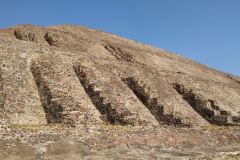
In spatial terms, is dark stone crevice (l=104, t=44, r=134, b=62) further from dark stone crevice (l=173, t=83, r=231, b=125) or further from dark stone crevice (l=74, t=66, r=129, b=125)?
dark stone crevice (l=74, t=66, r=129, b=125)

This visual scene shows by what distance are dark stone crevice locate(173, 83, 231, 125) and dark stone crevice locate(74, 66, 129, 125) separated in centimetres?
928

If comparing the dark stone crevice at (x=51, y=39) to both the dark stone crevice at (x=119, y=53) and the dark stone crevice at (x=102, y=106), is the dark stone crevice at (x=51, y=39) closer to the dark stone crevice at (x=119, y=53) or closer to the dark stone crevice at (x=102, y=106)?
the dark stone crevice at (x=119, y=53)

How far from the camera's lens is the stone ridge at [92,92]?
26.4m

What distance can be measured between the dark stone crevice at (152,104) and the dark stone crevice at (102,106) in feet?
13.3

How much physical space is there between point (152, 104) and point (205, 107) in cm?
543

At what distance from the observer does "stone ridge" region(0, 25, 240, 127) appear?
26.4 meters

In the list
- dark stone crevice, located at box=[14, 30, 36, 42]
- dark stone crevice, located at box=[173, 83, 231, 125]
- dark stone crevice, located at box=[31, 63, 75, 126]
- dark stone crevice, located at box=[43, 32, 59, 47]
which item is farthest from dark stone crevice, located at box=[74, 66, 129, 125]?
dark stone crevice, located at box=[14, 30, 36, 42]

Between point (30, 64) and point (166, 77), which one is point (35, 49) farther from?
point (166, 77)

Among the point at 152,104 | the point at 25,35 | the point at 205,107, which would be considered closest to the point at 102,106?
the point at 152,104

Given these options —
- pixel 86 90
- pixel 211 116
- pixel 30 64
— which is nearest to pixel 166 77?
pixel 211 116

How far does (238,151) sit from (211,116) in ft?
35.5

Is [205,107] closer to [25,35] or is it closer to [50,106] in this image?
[50,106]

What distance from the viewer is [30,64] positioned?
1219 inches

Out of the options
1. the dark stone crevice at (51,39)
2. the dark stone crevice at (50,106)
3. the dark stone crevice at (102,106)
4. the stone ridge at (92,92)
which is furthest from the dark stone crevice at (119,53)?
the dark stone crevice at (50,106)
